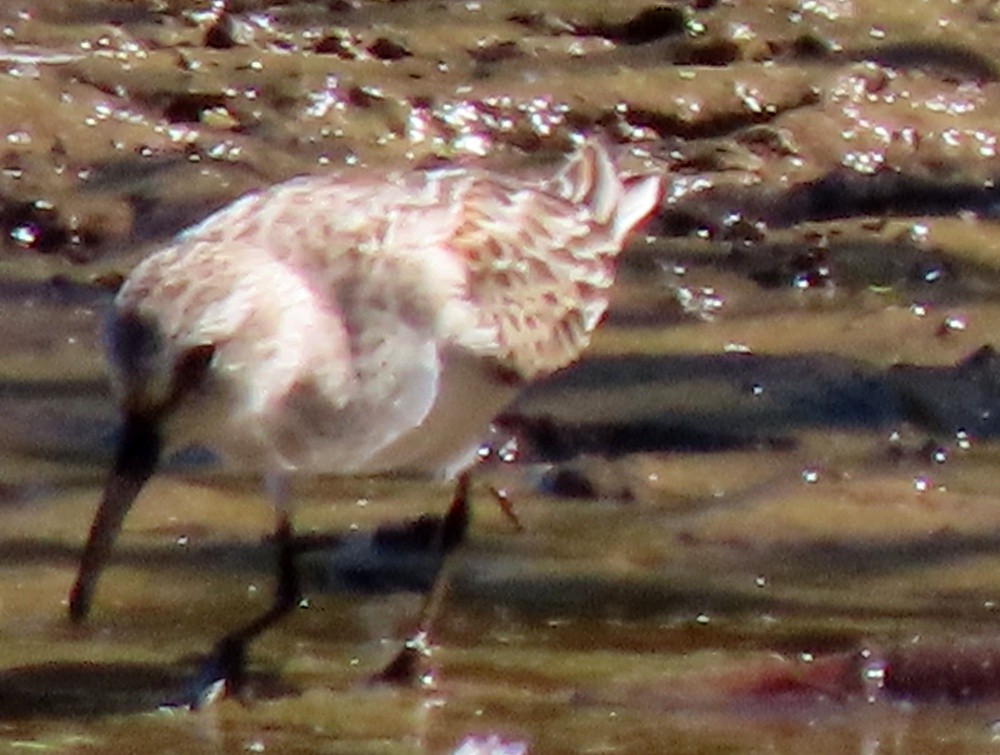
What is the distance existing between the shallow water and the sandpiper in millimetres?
286

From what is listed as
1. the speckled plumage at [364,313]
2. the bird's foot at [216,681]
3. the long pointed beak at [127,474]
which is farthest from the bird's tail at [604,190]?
the long pointed beak at [127,474]

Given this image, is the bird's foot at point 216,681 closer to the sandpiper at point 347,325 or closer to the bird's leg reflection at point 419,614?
the bird's leg reflection at point 419,614

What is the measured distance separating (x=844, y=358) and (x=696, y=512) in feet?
3.08

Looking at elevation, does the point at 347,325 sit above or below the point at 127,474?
below

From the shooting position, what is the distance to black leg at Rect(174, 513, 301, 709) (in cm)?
625

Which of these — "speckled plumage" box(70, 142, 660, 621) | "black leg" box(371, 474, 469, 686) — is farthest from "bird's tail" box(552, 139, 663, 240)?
"black leg" box(371, 474, 469, 686)

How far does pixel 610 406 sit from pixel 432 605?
1132 millimetres

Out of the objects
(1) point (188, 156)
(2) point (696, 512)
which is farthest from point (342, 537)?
(1) point (188, 156)

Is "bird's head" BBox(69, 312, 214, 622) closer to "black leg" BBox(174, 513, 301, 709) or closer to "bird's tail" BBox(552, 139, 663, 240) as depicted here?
"black leg" BBox(174, 513, 301, 709)

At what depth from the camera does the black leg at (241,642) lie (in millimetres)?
6254

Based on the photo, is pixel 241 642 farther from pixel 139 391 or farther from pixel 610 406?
pixel 610 406

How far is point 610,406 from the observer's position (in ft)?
25.1

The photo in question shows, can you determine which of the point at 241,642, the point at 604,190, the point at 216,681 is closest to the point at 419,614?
the point at 241,642

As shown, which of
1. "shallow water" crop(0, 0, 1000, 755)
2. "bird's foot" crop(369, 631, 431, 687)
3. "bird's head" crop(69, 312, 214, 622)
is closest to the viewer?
"bird's head" crop(69, 312, 214, 622)
